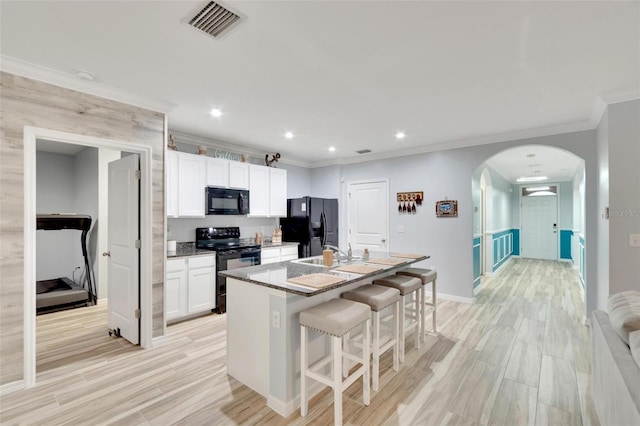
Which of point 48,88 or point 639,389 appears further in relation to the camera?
point 48,88

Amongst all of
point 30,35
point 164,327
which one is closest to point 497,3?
point 30,35

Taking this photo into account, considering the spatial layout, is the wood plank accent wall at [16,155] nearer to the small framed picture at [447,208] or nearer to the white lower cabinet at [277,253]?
the white lower cabinet at [277,253]

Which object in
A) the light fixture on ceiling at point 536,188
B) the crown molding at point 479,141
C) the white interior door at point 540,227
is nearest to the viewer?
the crown molding at point 479,141

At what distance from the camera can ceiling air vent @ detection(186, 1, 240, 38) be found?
1707mm

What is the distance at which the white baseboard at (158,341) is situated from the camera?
10.1ft

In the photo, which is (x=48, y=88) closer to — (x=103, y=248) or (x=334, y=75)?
(x=334, y=75)

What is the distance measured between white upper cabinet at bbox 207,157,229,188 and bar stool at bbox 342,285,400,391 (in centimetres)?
281

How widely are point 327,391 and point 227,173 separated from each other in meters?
3.38

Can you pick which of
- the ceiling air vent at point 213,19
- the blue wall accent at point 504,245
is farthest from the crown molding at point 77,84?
the blue wall accent at point 504,245

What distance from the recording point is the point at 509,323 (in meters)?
3.74

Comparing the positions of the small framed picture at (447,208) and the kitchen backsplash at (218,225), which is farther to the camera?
the small framed picture at (447,208)

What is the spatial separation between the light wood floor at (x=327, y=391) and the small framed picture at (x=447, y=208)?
168 centimetres

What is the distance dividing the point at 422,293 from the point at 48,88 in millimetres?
3895

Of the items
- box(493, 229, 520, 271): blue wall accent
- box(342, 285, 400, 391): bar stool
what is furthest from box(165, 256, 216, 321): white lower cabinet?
box(493, 229, 520, 271): blue wall accent
